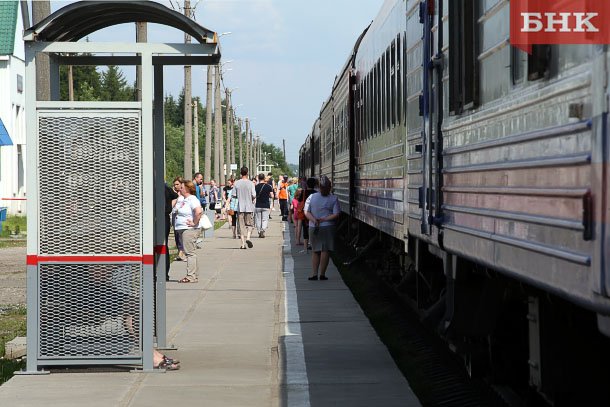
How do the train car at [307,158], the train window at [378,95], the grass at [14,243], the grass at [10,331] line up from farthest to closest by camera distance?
1. the train car at [307,158]
2. the grass at [14,243]
3. the train window at [378,95]
4. the grass at [10,331]

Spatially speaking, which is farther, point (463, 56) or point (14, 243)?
point (14, 243)

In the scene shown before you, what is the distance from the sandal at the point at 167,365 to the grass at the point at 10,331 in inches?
49.5

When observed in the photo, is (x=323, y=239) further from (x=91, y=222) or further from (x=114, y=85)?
(x=114, y=85)

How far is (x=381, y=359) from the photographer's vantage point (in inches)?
370

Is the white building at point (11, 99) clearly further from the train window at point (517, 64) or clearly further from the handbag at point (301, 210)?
the train window at point (517, 64)

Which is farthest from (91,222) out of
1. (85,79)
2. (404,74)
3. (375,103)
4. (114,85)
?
(114,85)

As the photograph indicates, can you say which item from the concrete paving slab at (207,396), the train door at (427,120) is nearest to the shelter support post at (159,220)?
the concrete paving slab at (207,396)

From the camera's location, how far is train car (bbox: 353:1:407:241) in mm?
10695

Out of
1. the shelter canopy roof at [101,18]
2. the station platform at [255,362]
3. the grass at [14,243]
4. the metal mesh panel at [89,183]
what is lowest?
the grass at [14,243]

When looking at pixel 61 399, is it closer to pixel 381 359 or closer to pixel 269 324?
pixel 381 359

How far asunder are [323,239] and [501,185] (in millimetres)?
11253

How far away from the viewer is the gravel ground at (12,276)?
610 inches

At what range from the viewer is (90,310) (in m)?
8.63

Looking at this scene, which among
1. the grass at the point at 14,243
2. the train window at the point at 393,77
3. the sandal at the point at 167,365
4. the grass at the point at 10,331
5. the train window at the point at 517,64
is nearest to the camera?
the train window at the point at 517,64
